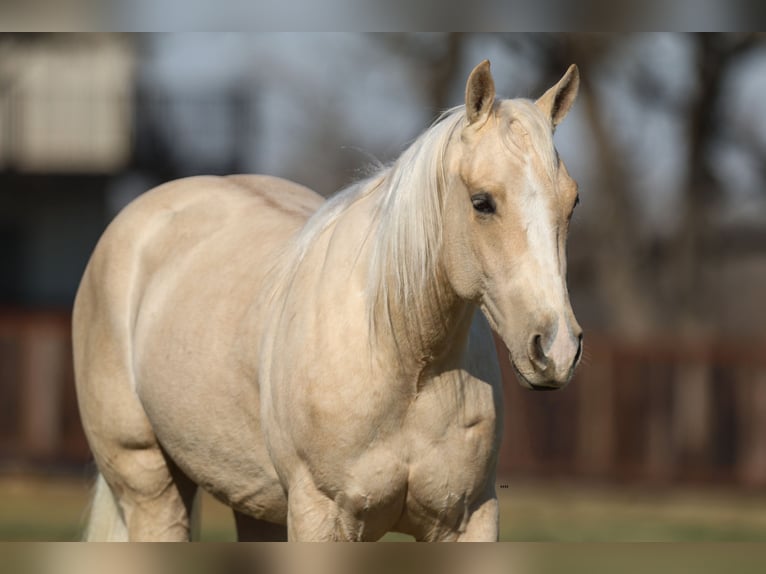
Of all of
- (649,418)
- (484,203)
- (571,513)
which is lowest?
(571,513)

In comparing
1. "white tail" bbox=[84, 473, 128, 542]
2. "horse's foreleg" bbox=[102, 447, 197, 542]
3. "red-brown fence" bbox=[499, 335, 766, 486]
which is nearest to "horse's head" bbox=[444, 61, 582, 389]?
"horse's foreleg" bbox=[102, 447, 197, 542]

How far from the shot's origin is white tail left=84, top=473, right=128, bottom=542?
16.3 ft

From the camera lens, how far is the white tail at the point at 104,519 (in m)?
4.95

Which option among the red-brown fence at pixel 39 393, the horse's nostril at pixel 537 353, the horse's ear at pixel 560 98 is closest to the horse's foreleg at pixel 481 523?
the horse's nostril at pixel 537 353

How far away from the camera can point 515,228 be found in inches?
117

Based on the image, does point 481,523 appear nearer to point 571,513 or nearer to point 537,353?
point 537,353

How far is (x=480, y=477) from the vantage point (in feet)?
11.6

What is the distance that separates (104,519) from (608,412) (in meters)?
8.99

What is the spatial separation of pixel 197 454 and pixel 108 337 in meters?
0.79

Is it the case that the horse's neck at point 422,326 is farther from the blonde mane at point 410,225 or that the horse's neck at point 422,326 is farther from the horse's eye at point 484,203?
the horse's eye at point 484,203

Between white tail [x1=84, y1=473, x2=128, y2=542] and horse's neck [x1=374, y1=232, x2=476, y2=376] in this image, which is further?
white tail [x1=84, y1=473, x2=128, y2=542]

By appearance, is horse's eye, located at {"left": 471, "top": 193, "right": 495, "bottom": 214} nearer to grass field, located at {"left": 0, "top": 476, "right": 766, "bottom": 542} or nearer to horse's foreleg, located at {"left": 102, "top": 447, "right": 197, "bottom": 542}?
horse's foreleg, located at {"left": 102, "top": 447, "right": 197, "bottom": 542}

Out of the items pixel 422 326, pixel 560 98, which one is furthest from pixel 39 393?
pixel 560 98

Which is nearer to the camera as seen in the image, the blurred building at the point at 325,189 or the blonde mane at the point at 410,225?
the blonde mane at the point at 410,225
